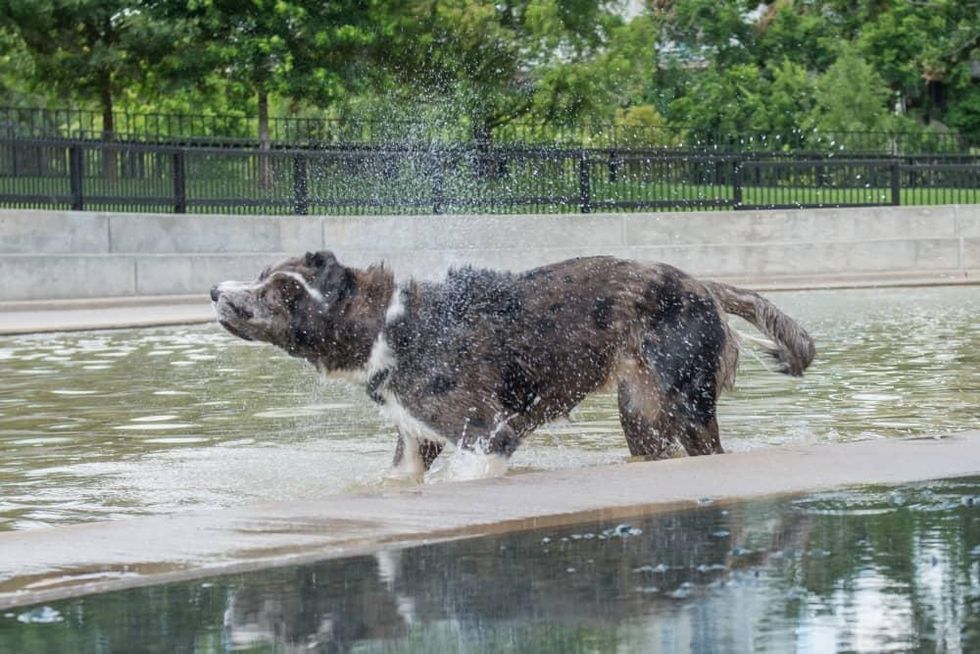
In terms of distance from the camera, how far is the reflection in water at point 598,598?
5285 millimetres

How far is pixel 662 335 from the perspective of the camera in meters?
9.11

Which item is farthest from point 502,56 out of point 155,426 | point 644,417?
point 644,417

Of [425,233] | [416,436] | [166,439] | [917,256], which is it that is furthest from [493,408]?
[917,256]

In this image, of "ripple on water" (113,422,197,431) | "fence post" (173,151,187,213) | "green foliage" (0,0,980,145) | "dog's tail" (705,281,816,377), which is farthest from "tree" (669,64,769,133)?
"dog's tail" (705,281,816,377)

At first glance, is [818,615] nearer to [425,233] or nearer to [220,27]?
[425,233]

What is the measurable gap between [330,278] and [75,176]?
678 inches

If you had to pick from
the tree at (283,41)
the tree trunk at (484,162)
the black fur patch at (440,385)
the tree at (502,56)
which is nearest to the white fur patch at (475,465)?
the black fur patch at (440,385)

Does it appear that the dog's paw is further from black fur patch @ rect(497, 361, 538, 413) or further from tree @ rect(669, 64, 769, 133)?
tree @ rect(669, 64, 769, 133)

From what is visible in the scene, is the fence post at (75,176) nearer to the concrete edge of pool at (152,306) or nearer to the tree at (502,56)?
the concrete edge of pool at (152,306)

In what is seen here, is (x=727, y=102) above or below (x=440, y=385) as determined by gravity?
above

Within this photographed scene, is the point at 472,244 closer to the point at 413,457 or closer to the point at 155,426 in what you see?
the point at 155,426

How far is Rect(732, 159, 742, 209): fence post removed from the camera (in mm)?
28997

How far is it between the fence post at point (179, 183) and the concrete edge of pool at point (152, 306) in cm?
182

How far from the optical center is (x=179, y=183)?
26.0m
